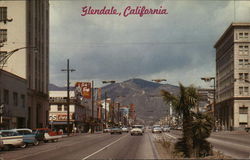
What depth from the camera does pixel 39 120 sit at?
256 ft

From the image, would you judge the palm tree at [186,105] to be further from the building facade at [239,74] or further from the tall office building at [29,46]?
the building facade at [239,74]

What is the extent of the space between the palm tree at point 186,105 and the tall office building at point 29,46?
43.9 metres

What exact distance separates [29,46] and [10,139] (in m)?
33.6

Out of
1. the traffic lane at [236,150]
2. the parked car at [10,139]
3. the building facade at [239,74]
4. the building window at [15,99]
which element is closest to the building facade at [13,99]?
the building window at [15,99]

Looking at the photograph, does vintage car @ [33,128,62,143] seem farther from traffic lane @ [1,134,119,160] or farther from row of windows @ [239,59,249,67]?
row of windows @ [239,59,249,67]

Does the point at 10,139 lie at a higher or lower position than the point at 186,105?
lower

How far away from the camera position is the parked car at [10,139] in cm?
3775

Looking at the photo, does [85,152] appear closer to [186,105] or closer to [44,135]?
[186,105]

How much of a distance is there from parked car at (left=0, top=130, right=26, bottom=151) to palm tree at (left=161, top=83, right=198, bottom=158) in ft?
63.7

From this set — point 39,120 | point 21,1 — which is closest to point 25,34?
point 21,1

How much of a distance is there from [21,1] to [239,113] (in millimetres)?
68788

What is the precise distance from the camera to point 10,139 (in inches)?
1513

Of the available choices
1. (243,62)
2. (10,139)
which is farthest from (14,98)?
(243,62)

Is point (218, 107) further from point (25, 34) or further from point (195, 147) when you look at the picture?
point (195, 147)
